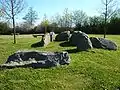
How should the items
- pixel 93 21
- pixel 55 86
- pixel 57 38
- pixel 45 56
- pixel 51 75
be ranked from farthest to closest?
pixel 93 21 < pixel 57 38 < pixel 45 56 < pixel 51 75 < pixel 55 86

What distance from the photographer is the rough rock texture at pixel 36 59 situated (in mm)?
11406

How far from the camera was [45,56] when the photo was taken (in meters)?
11.9

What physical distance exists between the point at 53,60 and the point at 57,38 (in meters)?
12.8

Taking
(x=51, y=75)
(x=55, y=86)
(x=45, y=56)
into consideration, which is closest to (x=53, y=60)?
(x=45, y=56)

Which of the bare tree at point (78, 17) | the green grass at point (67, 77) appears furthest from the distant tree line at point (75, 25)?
the green grass at point (67, 77)

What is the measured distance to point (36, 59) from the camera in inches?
472

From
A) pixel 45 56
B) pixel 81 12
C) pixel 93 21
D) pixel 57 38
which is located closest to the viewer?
pixel 45 56

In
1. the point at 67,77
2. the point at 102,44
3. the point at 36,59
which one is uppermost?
the point at 102,44

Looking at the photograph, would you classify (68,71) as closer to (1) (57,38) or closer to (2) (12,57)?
(2) (12,57)

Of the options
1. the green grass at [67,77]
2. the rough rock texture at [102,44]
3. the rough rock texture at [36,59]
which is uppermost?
the rough rock texture at [102,44]

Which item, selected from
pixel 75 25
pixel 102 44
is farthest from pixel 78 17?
pixel 102 44

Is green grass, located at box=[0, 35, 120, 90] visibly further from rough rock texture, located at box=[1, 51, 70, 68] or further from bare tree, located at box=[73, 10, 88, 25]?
bare tree, located at box=[73, 10, 88, 25]

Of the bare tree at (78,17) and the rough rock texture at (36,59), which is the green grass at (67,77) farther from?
the bare tree at (78,17)

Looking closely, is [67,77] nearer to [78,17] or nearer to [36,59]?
[36,59]
